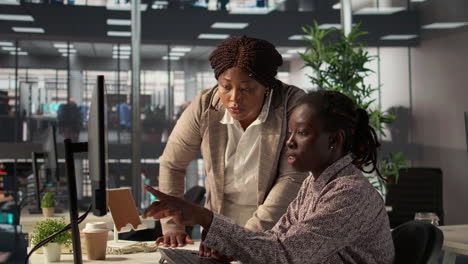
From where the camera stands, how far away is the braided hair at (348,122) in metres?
1.75

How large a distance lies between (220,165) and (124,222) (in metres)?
0.45

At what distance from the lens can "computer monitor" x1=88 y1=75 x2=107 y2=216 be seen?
5.64 feet

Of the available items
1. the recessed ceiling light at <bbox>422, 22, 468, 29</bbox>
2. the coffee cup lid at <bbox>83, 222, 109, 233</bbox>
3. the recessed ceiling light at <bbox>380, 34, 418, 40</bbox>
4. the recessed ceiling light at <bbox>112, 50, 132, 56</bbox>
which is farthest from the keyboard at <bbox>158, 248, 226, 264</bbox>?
the recessed ceiling light at <bbox>380, 34, 418, 40</bbox>

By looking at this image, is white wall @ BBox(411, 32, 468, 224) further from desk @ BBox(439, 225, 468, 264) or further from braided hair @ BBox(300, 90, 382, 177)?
braided hair @ BBox(300, 90, 382, 177)

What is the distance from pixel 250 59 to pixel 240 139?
35 centimetres

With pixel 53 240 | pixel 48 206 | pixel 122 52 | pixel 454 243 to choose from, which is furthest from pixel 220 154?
pixel 122 52

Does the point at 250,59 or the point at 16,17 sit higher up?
the point at 16,17

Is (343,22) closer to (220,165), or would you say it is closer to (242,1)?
(242,1)

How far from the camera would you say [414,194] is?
6.54m

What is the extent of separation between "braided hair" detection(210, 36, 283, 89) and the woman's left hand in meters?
0.96

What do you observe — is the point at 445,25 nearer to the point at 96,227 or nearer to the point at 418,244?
the point at 96,227

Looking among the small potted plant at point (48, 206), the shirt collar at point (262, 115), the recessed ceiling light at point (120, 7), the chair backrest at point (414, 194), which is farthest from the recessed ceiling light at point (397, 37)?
the shirt collar at point (262, 115)

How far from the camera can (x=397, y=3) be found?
28.0ft

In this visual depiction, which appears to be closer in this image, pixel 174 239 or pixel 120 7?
pixel 174 239
